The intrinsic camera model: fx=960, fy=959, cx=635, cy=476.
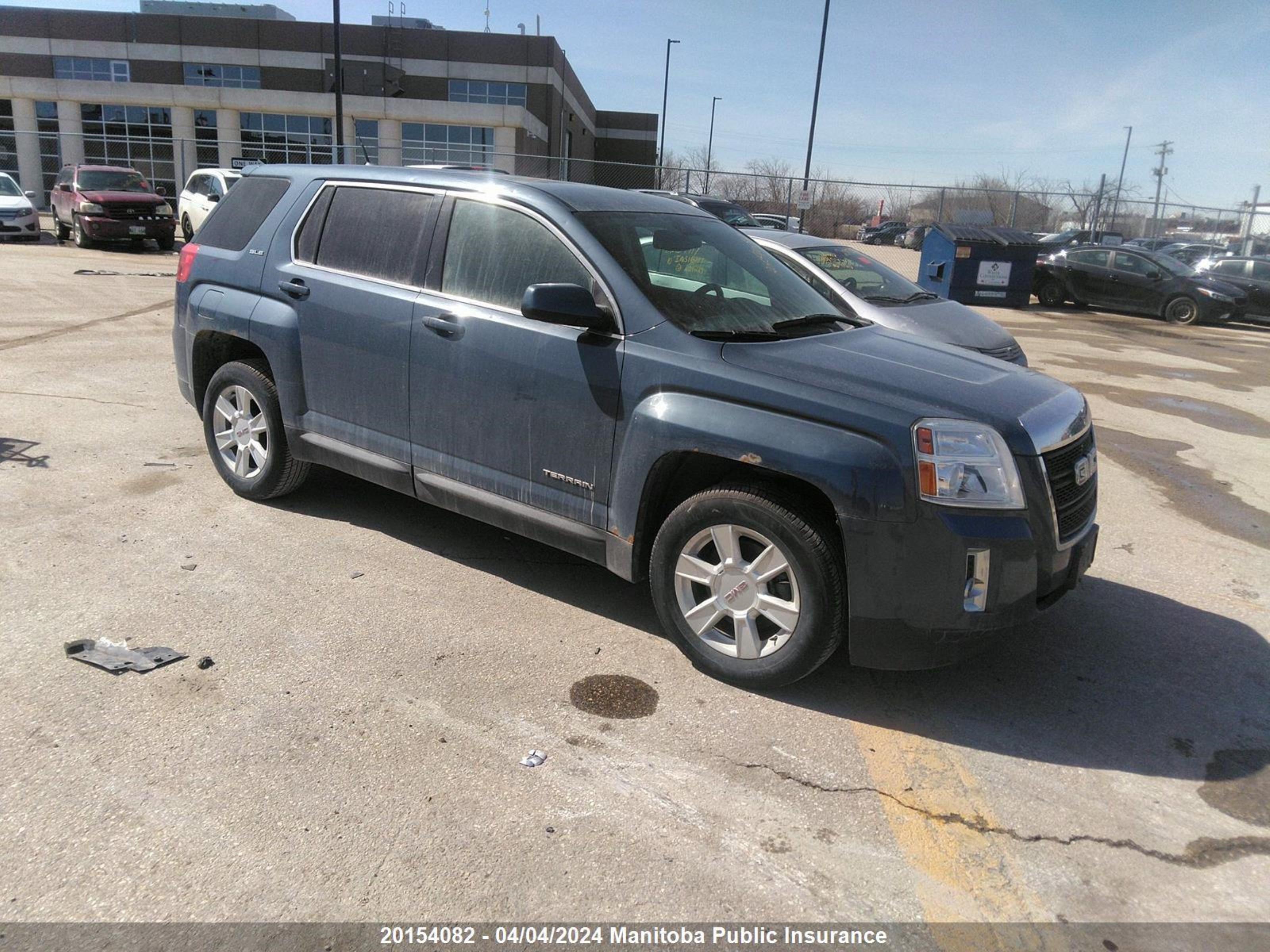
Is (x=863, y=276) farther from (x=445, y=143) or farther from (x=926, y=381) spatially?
(x=445, y=143)

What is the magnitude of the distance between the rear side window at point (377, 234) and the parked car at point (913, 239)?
137ft

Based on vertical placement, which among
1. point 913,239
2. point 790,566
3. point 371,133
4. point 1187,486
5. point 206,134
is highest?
point 371,133

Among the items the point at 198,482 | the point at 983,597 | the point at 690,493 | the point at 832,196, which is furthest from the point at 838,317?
the point at 832,196

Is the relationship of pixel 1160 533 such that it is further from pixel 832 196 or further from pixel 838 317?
pixel 832 196

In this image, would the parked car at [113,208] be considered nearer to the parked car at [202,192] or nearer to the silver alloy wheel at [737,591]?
the parked car at [202,192]

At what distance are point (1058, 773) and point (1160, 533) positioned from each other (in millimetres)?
3292

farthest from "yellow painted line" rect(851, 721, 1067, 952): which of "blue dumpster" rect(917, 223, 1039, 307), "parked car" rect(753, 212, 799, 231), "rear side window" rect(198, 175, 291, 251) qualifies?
"parked car" rect(753, 212, 799, 231)

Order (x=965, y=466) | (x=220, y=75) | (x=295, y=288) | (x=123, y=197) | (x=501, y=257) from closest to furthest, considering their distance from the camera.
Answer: (x=965, y=466) < (x=501, y=257) < (x=295, y=288) < (x=123, y=197) < (x=220, y=75)

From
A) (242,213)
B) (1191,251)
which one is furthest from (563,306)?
(1191,251)

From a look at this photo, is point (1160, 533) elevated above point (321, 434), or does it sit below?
below

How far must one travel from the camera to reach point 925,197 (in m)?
44.3

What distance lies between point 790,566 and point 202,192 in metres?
21.4

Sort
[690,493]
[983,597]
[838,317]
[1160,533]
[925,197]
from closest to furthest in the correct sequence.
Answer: [983,597] < [690,493] < [838,317] < [1160,533] < [925,197]

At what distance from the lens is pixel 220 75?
43.9 meters
